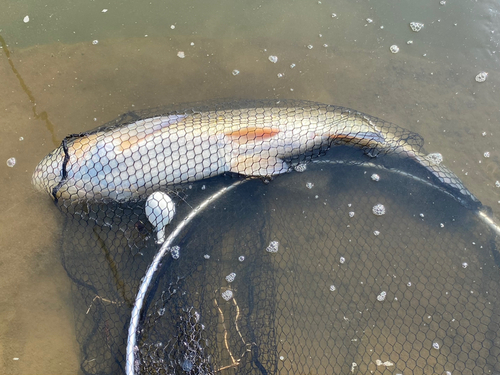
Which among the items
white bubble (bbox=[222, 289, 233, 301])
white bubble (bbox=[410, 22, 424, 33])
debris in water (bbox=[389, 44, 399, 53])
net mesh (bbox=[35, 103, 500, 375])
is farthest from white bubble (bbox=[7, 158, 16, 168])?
white bubble (bbox=[410, 22, 424, 33])

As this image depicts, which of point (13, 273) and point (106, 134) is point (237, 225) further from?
point (13, 273)

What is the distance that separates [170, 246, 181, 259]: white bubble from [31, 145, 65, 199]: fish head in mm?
1379

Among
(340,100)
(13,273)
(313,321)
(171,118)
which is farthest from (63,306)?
(340,100)

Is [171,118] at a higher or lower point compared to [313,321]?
higher

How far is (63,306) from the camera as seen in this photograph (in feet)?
11.4

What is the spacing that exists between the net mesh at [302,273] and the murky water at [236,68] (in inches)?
20.3

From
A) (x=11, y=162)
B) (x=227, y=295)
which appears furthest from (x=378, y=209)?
(x=11, y=162)

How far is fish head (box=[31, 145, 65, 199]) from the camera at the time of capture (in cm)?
356

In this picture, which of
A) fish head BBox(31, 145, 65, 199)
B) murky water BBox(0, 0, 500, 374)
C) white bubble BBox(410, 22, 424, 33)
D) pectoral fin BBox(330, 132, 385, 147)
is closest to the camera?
fish head BBox(31, 145, 65, 199)

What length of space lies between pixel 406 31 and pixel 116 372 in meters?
5.60

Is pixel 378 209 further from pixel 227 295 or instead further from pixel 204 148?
pixel 204 148

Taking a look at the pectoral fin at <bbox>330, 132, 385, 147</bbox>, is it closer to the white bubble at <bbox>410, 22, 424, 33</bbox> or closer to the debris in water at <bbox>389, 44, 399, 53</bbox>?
the debris in water at <bbox>389, 44, 399, 53</bbox>

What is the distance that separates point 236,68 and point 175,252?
8.40 ft

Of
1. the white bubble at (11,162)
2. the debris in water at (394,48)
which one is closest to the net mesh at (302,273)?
the white bubble at (11,162)
